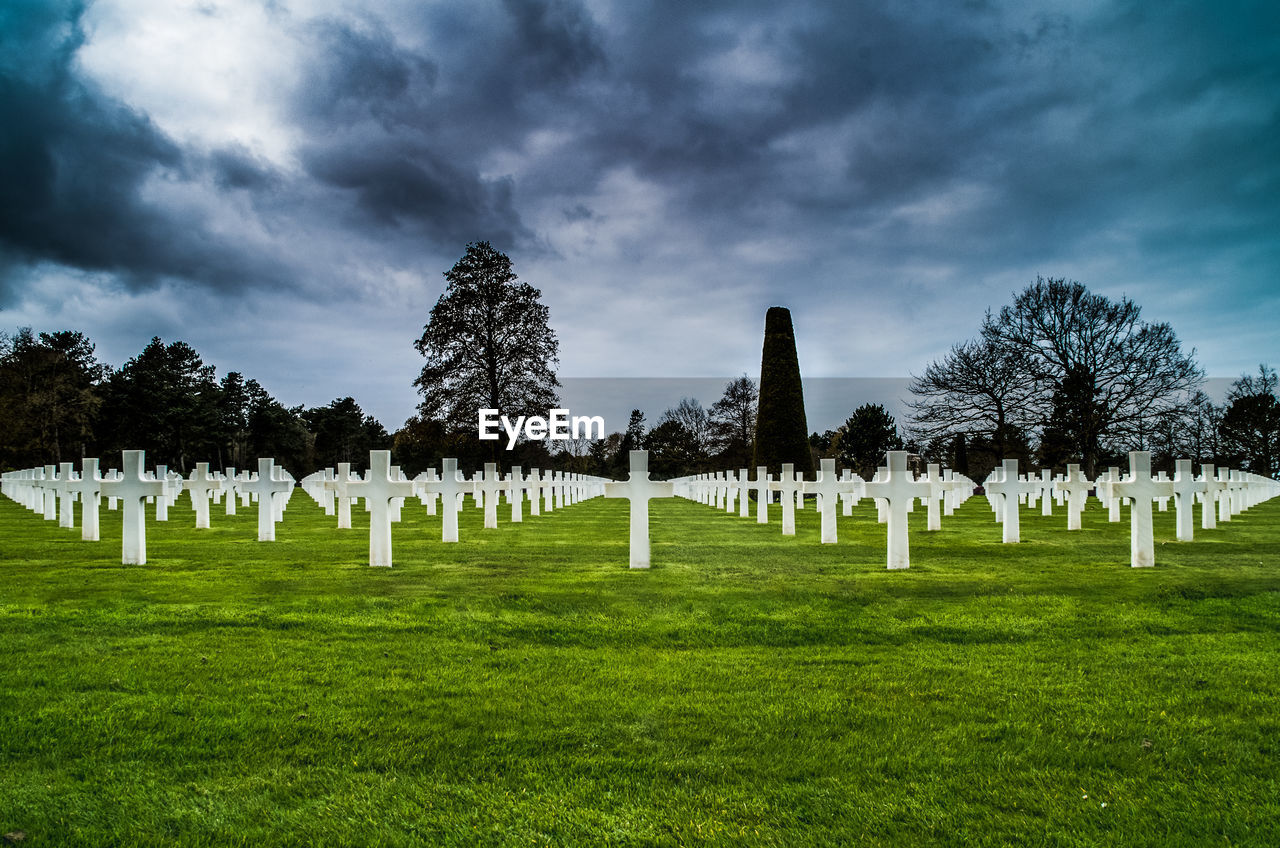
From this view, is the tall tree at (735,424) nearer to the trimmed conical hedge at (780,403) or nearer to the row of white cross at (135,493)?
the trimmed conical hedge at (780,403)

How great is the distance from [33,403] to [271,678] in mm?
56824

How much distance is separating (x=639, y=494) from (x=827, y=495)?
176 inches

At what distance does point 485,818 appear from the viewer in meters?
2.88

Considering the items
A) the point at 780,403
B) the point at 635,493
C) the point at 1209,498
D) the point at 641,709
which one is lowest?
the point at 641,709

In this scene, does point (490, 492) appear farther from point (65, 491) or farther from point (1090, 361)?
point (1090, 361)

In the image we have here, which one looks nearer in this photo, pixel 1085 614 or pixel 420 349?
pixel 1085 614

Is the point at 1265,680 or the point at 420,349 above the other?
the point at 420,349

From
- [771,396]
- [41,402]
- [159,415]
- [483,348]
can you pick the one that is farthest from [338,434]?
[771,396]

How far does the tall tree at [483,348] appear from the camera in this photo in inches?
1583

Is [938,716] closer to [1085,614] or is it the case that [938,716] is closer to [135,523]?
[1085,614]

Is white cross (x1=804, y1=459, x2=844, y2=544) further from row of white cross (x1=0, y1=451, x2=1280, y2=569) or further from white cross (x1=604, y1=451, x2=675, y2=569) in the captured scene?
white cross (x1=604, y1=451, x2=675, y2=569)

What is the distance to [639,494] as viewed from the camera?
944 cm

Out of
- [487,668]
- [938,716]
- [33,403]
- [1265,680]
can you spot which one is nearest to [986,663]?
[938,716]

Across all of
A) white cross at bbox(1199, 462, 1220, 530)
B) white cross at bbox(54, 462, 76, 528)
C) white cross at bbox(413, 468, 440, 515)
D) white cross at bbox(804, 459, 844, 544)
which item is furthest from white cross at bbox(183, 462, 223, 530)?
white cross at bbox(1199, 462, 1220, 530)
